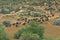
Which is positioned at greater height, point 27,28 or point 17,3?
point 27,28

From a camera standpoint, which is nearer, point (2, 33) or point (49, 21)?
point (2, 33)

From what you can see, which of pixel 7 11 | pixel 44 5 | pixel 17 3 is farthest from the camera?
pixel 17 3

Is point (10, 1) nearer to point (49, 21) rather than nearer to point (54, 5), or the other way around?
point (54, 5)

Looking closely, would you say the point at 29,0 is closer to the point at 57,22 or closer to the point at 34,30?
the point at 57,22

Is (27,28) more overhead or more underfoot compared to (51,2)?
more overhead

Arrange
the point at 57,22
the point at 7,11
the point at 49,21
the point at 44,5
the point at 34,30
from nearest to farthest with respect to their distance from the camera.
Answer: the point at 34,30, the point at 57,22, the point at 49,21, the point at 7,11, the point at 44,5

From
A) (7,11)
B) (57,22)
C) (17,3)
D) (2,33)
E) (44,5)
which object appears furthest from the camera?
(17,3)

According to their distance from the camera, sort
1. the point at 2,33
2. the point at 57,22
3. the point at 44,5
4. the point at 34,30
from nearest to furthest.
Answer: the point at 2,33 → the point at 34,30 → the point at 57,22 → the point at 44,5

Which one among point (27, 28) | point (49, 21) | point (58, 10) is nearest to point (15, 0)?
point (58, 10)

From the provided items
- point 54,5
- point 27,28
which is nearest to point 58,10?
point 54,5
